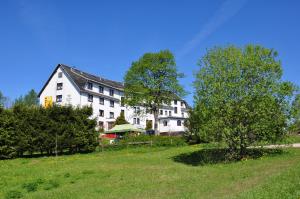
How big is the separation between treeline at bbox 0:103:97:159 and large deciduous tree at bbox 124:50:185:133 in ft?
76.9

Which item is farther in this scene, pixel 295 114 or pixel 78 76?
pixel 78 76

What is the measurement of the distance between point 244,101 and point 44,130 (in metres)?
22.2

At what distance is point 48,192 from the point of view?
49.8 feet

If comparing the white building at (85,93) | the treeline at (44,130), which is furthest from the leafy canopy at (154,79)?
the treeline at (44,130)

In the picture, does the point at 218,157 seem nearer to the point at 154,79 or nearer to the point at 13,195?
the point at 13,195

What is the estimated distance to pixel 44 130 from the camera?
121ft

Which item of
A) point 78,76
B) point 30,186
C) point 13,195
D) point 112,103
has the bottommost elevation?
point 13,195

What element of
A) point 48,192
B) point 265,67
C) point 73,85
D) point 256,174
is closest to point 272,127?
point 265,67

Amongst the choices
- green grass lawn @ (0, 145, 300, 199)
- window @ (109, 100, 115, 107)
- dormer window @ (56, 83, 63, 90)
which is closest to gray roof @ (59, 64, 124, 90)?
dormer window @ (56, 83, 63, 90)

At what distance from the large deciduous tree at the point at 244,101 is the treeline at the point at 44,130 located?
59.9ft

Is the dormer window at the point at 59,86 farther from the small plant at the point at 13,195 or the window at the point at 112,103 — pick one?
the small plant at the point at 13,195

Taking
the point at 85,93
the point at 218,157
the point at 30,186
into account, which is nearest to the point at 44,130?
the point at 218,157

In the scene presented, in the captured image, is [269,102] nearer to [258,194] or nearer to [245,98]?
[245,98]

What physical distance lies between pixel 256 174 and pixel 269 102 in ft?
26.5
